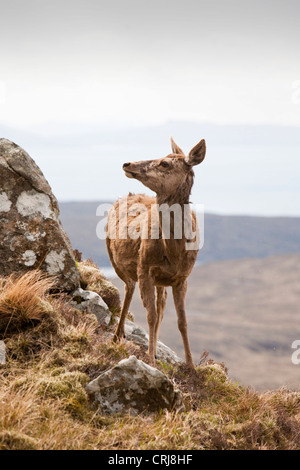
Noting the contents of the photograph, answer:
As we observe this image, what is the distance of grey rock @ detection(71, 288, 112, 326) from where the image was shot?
11305 millimetres

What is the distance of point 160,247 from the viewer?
9.02m

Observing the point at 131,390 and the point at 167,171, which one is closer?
the point at 131,390

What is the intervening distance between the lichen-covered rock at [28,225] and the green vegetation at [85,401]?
94cm

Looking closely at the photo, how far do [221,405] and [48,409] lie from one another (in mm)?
3145

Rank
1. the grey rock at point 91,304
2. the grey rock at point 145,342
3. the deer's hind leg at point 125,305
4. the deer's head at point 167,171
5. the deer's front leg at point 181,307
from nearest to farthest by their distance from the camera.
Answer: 1. the deer's head at point 167,171
2. the deer's front leg at point 181,307
3. the deer's hind leg at point 125,305
4. the grey rock at point 91,304
5. the grey rock at point 145,342

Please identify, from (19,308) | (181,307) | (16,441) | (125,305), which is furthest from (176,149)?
(16,441)

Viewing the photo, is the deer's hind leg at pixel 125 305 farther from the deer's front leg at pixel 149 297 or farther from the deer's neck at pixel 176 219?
the deer's neck at pixel 176 219

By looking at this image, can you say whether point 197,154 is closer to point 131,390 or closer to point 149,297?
point 149,297

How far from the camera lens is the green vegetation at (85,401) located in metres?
6.34

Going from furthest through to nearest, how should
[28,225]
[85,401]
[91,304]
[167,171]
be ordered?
[91,304] → [28,225] → [167,171] → [85,401]

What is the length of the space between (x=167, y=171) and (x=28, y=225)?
3.57 m

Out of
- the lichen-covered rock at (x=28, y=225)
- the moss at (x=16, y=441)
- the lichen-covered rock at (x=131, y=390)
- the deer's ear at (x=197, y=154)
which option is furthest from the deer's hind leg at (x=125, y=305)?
the moss at (x=16, y=441)

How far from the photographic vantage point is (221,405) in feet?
28.6

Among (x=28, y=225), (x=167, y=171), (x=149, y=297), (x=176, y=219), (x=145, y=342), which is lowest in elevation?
(x=145, y=342)
